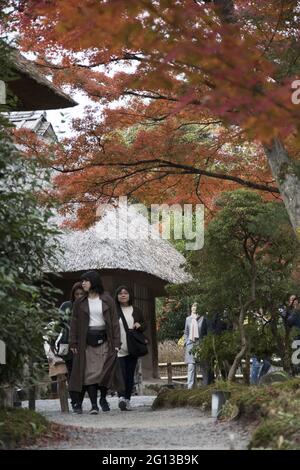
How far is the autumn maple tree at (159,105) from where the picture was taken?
22.4ft

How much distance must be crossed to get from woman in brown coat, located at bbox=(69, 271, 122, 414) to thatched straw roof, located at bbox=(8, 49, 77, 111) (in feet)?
8.63

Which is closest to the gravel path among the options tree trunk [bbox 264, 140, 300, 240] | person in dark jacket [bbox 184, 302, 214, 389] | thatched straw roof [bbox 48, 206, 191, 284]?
tree trunk [bbox 264, 140, 300, 240]

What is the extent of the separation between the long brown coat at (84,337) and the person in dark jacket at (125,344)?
0.71 meters

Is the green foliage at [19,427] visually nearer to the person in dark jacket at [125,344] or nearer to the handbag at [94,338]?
the handbag at [94,338]

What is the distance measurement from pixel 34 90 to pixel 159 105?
100 inches

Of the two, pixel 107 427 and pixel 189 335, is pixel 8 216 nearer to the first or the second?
pixel 107 427

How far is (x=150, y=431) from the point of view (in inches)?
329

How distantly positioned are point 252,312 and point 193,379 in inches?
128

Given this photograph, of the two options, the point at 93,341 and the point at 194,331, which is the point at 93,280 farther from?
the point at 194,331

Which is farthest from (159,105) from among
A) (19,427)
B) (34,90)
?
(19,427)

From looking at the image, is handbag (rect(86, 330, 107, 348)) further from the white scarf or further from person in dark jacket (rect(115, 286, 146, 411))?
the white scarf

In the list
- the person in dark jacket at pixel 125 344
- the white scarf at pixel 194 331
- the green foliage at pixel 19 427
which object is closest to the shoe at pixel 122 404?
the person in dark jacket at pixel 125 344

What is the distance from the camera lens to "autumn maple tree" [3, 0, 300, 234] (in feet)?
22.4
